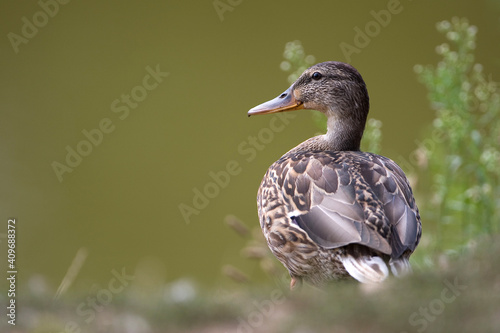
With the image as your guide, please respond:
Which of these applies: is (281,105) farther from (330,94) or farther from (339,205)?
(339,205)

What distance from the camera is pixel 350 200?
13.9 ft

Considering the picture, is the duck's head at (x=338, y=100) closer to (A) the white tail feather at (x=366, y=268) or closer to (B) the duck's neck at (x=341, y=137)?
(B) the duck's neck at (x=341, y=137)

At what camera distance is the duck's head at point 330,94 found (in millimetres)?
5188

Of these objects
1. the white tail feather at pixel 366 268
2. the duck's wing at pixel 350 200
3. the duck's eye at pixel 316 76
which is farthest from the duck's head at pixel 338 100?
the white tail feather at pixel 366 268

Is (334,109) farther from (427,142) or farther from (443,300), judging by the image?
(443,300)

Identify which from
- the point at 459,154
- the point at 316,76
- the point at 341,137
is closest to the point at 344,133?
the point at 341,137

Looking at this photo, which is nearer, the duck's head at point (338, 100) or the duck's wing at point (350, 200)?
the duck's wing at point (350, 200)

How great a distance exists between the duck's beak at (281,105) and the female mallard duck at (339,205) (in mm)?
169

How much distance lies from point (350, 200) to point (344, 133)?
102 centimetres

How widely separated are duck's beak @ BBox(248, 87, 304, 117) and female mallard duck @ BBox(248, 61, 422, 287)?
17 centimetres

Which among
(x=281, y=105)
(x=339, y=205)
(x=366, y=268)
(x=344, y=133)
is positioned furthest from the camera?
(x=281, y=105)

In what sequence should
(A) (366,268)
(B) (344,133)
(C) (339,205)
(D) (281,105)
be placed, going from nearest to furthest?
(A) (366,268) → (C) (339,205) → (B) (344,133) → (D) (281,105)

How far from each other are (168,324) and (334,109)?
193 centimetres

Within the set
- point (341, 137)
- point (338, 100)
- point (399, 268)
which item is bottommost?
point (399, 268)
